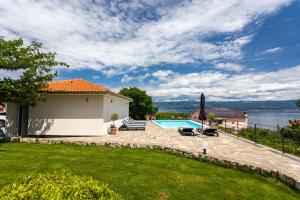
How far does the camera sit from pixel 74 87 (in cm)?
1741

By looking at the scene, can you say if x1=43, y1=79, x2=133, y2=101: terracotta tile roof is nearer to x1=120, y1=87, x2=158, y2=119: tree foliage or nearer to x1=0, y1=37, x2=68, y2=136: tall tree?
x1=0, y1=37, x2=68, y2=136: tall tree

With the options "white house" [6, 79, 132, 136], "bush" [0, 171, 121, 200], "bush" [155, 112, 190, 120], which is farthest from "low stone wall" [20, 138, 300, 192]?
"bush" [155, 112, 190, 120]

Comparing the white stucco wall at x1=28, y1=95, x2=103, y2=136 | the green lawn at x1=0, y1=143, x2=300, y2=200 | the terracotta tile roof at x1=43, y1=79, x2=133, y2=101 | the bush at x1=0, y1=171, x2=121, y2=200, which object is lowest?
the green lawn at x1=0, y1=143, x2=300, y2=200

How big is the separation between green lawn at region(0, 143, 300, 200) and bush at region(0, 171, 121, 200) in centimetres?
334

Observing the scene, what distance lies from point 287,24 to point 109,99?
17.1 m

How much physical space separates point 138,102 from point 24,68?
80.3ft

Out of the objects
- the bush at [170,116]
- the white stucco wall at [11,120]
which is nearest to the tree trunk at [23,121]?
the white stucco wall at [11,120]

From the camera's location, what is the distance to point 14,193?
8.42ft

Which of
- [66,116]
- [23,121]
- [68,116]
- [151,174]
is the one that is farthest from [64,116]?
[151,174]

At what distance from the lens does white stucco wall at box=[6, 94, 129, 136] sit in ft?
54.8

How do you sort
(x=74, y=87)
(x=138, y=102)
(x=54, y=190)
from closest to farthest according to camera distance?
(x=54, y=190)
(x=74, y=87)
(x=138, y=102)

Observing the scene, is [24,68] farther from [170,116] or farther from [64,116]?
[170,116]

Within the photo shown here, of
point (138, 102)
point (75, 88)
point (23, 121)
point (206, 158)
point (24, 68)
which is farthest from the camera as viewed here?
point (138, 102)

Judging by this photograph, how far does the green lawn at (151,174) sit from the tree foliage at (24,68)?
378cm
